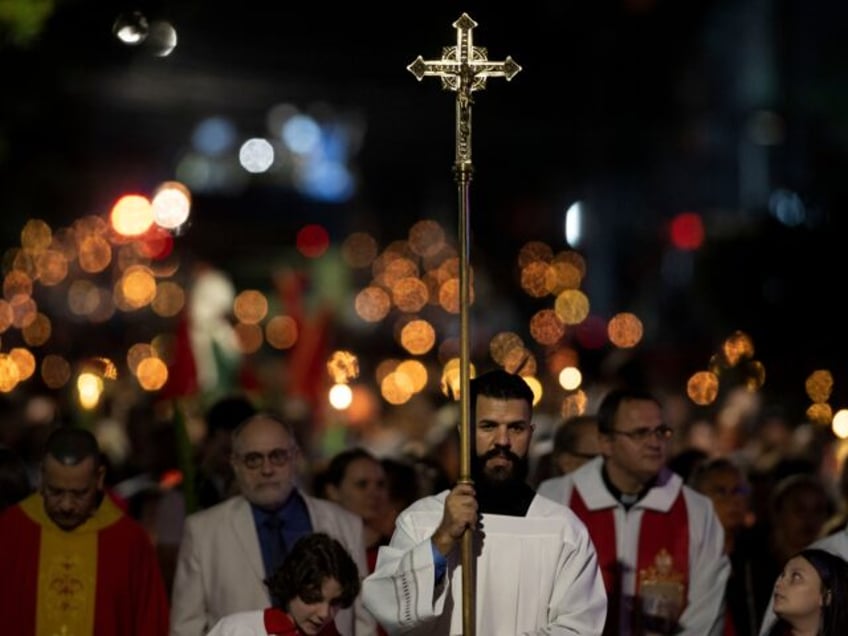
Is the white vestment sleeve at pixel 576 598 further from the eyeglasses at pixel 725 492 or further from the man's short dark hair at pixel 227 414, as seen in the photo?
the man's short dark hair at pixel 227 414

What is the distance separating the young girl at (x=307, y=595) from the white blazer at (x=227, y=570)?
1.59 m

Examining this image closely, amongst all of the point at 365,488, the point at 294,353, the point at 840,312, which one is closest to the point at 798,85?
the point at 840,312

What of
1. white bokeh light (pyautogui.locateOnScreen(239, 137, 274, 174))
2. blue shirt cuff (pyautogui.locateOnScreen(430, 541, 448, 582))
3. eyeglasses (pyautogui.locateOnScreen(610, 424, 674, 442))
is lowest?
blue shirt cuff (pyautogui.locateOnScreen(430, 541, 448, 582))

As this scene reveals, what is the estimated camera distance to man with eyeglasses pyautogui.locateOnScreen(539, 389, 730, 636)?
11000 mm

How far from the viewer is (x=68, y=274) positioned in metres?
61.0

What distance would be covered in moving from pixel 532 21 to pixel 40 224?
11166 millimetres

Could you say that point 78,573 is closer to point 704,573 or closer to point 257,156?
point 704,573

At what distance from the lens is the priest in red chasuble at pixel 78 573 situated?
428 inches

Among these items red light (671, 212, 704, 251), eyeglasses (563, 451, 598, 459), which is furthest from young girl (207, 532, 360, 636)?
red light (671, 212, 704, 251)

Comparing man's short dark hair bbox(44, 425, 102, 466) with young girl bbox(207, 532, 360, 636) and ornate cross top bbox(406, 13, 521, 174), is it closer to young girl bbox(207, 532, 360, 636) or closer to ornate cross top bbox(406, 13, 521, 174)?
young girl bbox(207, 532, 360, 636)

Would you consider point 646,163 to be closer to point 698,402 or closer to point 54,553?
point 698,402

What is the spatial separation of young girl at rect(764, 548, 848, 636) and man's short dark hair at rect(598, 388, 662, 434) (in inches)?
89.3

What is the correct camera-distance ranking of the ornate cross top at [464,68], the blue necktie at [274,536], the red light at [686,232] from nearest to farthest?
1. the ornate cross top at [464,68]
2. the blue necktie at [274,536]
3. the red light at [686,232]

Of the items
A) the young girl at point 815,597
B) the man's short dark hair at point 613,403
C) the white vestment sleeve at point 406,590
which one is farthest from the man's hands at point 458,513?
the man's short dark hair at point 613,403
